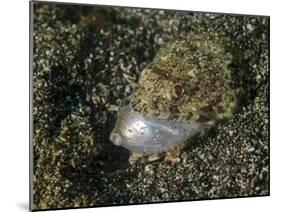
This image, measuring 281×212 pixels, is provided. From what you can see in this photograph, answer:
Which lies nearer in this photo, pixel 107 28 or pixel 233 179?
pixel 107 28

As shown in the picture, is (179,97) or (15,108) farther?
(179,97)

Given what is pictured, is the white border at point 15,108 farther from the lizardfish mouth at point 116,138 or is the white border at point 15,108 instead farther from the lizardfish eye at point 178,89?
the lizardfish eye at point 178,89

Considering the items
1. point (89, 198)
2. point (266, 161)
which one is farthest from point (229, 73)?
point (89, 198)

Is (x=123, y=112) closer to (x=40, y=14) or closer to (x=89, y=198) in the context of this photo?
(x=89, y=198)

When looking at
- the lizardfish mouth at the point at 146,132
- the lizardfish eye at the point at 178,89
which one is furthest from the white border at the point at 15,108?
the lizardfish eye at the point at 178,89

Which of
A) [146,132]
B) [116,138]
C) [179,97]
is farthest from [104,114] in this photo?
[179,97]

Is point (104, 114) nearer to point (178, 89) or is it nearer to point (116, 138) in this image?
point (116, 138)
